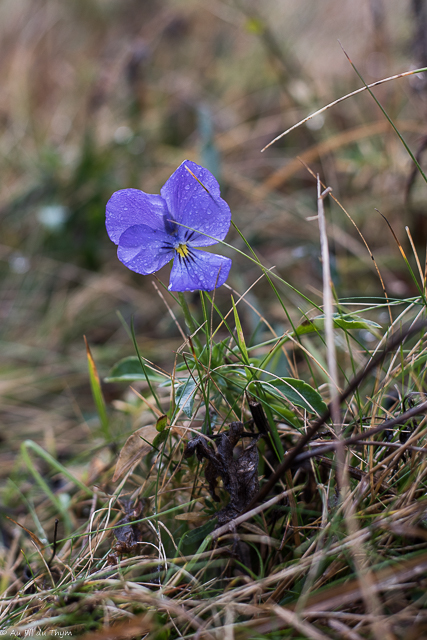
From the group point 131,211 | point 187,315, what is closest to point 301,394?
point 187,315

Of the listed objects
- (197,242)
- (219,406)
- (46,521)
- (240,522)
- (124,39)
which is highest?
(124,39)

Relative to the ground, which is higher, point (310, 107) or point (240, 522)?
point (310, 107)

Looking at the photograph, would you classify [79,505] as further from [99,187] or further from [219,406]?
[99,187]

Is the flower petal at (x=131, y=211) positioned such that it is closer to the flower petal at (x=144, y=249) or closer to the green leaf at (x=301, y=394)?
the flower petal at (x=144, y=249)

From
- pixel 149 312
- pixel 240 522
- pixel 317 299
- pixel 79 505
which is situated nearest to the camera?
pixel 240 522

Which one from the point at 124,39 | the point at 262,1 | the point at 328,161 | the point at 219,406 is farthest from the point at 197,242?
the point at 262,1

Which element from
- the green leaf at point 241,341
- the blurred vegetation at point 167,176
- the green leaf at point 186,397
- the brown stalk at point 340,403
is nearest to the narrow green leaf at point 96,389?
the blurred vegetation at point 167,176

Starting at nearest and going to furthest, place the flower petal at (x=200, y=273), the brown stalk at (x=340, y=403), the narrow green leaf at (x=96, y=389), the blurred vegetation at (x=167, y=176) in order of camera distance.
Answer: the brown stalk at (x=340, y=403), the flower petal at (x=200, y=273), the narrow green leaf at (x=96, y=389), the blurred vegetation at (x=167, y=176)
